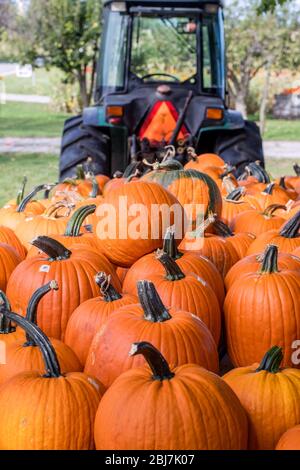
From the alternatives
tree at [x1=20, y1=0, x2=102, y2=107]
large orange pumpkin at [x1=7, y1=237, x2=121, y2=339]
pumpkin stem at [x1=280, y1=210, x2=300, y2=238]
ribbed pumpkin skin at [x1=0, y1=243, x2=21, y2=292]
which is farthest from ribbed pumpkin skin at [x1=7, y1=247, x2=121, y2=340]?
tree at [x1=20, y1=0, x2=102, y2=107]

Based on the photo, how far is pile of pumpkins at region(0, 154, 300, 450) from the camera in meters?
1.91

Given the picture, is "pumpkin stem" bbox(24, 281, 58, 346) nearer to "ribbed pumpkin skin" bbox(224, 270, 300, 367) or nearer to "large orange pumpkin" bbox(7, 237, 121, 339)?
"large orange pumpkin" bbox(7, 237, 121, 339)

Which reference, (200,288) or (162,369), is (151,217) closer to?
(200,288)

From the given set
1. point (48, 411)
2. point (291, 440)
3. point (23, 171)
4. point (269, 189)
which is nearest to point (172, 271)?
point (48, 411)

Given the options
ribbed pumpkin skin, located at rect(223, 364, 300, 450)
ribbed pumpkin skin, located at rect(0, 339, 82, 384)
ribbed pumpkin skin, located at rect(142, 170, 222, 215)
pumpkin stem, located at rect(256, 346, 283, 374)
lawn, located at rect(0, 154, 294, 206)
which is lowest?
lawn, located at rect(0, 154, 294, 206)

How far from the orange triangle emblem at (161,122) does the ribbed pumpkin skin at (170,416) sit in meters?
5.39

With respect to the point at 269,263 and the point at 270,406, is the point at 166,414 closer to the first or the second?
the point at 270,406

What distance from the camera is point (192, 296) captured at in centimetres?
265

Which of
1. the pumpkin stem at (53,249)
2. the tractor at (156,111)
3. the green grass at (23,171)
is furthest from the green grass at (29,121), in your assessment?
the pumpkin stem at (53,249)

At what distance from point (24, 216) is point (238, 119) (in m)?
3.83

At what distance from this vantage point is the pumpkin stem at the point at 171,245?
9.08 feet

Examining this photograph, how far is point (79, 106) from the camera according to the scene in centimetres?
2628

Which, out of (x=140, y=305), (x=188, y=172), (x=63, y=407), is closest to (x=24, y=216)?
(x=188, y=172)

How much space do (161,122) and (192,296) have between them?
4.76 m
